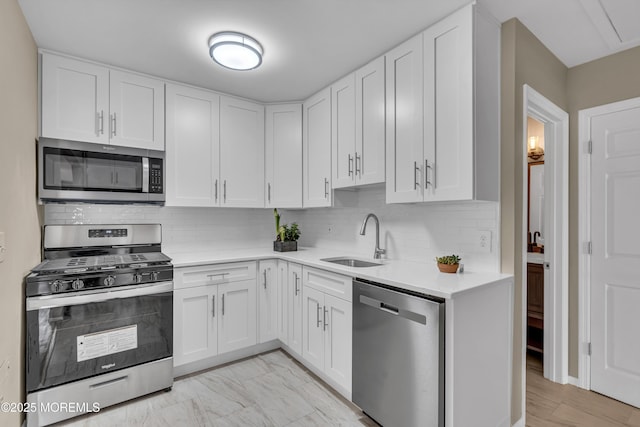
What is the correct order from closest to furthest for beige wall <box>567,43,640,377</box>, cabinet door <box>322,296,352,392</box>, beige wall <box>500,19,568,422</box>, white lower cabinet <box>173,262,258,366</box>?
beige wall <box>500,19,568,422</box> < cabinet door <box>322,296,352,392</box> < beige wall <box>567,43,640,377</box> < white lower cabinet <box>173,262,258,366</box>

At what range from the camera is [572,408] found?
7.18 feet

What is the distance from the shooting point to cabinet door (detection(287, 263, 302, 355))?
8.91 feet

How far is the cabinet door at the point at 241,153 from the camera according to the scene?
10.1ft

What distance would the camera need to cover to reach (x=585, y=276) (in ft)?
7.98

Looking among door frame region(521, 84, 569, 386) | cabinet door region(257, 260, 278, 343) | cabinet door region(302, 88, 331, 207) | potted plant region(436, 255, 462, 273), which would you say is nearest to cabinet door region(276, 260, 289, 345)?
cabinet door region(257, 260, 278, 343)

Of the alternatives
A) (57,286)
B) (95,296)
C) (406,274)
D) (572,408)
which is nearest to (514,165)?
(406,274)

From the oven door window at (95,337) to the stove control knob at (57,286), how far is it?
124 mm

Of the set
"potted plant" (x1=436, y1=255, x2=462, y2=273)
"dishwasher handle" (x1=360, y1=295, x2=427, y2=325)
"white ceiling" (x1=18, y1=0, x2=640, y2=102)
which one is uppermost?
"white ceiling" (x1=18, y1=0, x2=640, y2=102)

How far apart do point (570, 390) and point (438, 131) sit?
2287mm

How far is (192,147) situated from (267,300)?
5.26 ft

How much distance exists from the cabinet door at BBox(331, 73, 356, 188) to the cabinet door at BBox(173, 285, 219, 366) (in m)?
1.48

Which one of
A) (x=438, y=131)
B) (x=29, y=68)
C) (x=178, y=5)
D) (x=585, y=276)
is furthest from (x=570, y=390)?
(x=29, y=68)

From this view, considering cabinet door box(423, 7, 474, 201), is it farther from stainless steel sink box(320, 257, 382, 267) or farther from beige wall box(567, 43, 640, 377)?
beige wall box(567, 43, 640, 377)

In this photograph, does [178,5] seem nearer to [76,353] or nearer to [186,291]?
[186,291]
